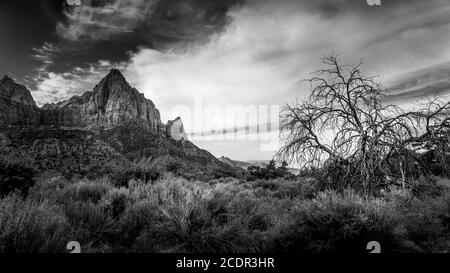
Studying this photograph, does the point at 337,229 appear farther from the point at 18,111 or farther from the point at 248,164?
the point at 248,164

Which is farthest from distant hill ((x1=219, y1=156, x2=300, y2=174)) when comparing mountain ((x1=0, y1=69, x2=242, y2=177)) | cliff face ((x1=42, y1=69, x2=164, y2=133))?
cliff face ((x1=42, y1=69, x2=164, y2=133))

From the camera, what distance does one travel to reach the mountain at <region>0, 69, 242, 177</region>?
842 inches

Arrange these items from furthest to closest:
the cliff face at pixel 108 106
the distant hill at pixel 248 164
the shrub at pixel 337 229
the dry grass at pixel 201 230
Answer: the cliff face at pixel 108 106
the distant hill at pixel 248 164
the shrub at pixel 337 229
the dry grass at pixel 201 230

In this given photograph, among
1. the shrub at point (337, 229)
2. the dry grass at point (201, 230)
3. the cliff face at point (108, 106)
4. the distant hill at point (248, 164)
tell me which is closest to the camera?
the dry grass at point (201, 230)

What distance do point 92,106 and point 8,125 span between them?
4623cm

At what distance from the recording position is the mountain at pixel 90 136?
842 inches

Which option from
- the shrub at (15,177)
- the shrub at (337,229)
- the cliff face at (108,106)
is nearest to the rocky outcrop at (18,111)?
the cliff face at (108,106)

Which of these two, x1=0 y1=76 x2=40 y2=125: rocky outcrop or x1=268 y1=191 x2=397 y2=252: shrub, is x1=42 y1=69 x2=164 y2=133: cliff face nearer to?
x1=0 y1=76 x2=40 y2=125: rocky outcrop

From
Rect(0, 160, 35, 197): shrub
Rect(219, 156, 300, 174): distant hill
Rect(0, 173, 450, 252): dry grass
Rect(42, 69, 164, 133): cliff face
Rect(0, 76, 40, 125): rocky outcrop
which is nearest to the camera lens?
Rect(0, 173, 450, 252): dry grass

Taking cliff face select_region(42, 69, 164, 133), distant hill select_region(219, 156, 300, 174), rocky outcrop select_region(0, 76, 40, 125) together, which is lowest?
distant hill select_region(219, 156, 300, 174)

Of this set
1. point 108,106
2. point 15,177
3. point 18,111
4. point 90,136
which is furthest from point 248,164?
point 15,177

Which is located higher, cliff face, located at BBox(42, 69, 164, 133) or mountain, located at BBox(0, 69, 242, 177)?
cliff face, located at BBox(42, 69, 164, 133)

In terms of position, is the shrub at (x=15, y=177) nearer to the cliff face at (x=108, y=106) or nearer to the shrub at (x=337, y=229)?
the shrub at (x=337, y=229)

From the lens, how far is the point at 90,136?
4872cm
